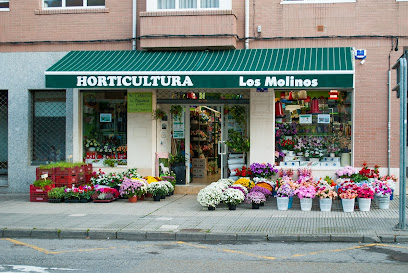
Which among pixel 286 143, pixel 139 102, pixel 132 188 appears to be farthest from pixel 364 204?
pixel 139 102

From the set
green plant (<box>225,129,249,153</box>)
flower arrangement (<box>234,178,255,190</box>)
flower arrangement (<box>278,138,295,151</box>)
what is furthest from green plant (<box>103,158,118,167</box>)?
flower arrangement (<box>278,138,295,151</box>)

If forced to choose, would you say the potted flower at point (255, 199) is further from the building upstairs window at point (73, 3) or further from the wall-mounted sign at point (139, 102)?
the building upstairs window at point (73, 3)

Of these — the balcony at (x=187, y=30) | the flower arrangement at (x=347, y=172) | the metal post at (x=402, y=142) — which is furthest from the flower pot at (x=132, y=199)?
the metal post at (x=402, y=142)

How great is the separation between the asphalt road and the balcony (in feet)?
22.4

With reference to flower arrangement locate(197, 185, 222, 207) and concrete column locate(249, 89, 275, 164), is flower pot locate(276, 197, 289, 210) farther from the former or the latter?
concrete column locate(249, 89, 275, 164)

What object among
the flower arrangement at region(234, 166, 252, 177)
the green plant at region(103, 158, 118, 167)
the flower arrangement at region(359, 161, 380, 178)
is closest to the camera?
the flower arrangement at region(359, 161, 380, 178)

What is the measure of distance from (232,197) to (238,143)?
10.4 ft

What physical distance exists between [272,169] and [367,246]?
225 inches

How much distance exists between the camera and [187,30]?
14812mm

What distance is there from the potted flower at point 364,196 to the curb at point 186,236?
290cm

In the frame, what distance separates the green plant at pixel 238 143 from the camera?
15.3 m

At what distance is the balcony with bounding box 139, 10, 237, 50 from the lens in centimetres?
1462

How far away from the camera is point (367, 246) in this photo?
29.6 ft

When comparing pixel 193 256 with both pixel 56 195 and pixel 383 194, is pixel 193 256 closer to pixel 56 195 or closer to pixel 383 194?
pixel 383 194
